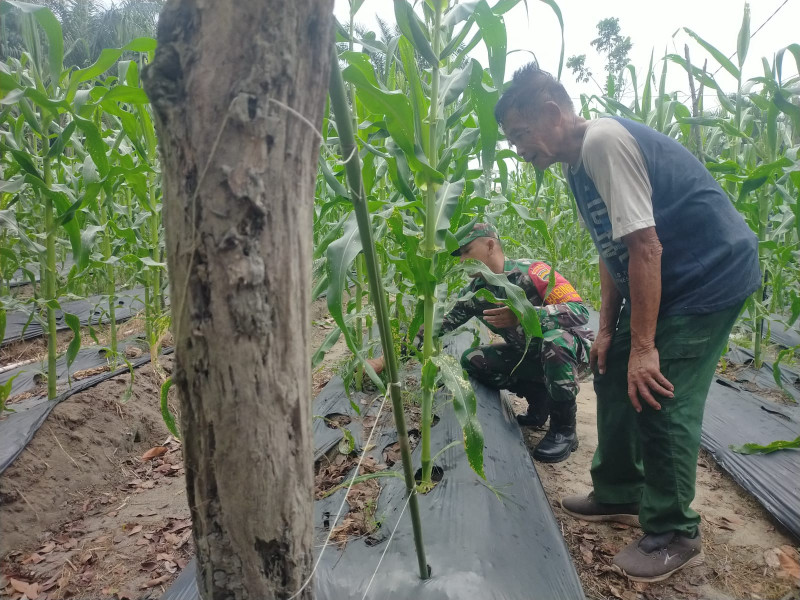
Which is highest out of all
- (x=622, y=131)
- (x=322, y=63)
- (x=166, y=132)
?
(x=622, y=131)

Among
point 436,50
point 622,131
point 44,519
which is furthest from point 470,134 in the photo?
point 44,519

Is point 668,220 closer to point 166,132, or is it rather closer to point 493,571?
point 493,571

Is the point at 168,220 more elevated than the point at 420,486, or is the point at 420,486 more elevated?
the point at 168,220

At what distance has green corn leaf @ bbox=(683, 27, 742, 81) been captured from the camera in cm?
244

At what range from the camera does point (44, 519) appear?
195cm

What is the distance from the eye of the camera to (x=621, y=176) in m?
1.49

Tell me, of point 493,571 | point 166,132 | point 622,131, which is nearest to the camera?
point 166,132

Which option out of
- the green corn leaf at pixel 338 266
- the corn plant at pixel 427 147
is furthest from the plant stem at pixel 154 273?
the green corn leaf at pixel 338 266

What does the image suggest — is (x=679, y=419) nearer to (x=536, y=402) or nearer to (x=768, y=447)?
(x=768, y=447)

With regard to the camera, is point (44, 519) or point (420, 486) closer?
point (420, 486)

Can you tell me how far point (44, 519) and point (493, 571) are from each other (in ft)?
5.94

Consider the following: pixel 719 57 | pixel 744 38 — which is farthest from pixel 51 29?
pixel 744 38

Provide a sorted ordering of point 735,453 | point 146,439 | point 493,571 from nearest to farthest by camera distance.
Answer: point 493,571, point 735,453, point 146,439

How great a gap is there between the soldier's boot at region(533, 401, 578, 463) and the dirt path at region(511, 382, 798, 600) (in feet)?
0.25
